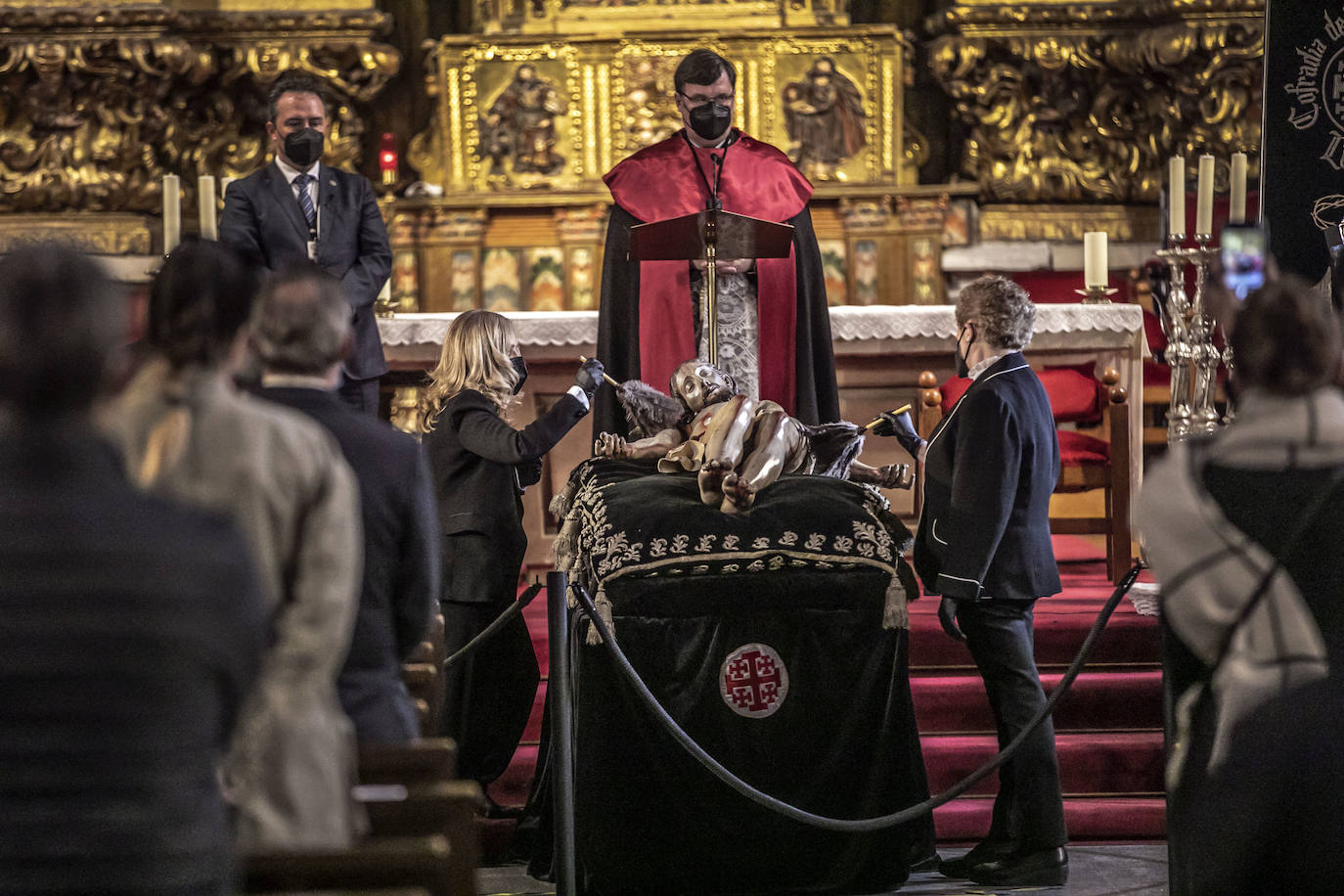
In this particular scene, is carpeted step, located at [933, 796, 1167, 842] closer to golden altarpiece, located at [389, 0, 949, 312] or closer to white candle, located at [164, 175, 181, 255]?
white candle, located at [164, 175, 181, 255]

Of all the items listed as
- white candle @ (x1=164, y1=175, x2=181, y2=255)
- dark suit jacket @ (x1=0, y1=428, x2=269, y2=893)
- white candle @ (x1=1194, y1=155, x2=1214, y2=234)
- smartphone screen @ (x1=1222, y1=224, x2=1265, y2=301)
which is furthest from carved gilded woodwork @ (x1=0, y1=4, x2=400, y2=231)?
dark suit jacket @ (x1=0, y1=428, x2=269, y2=893)

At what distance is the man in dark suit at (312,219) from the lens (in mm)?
5805

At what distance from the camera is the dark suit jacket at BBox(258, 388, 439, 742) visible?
2.90 metres

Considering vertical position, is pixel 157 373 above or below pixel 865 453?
above

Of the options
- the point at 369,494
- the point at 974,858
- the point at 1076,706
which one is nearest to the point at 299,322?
the point at 369,494

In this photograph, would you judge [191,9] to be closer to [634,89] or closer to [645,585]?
[634,89]

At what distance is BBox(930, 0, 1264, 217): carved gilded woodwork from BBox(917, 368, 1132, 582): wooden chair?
2893 millimetres

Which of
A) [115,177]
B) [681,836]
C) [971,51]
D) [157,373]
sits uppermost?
[971,51]

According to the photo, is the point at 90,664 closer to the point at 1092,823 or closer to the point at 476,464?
the point at 476,464

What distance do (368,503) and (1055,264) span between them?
7.50m

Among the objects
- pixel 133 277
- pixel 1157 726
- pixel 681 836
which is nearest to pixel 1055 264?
pixel 1157 726

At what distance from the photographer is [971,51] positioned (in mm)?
9680

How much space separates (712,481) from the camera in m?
4.65

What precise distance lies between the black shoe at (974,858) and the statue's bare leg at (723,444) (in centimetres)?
124
